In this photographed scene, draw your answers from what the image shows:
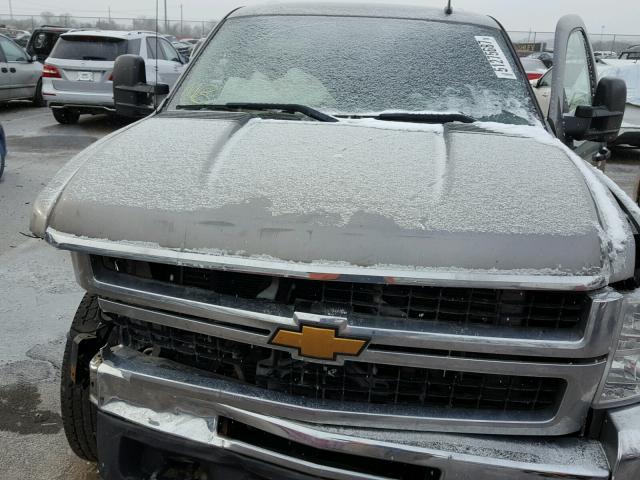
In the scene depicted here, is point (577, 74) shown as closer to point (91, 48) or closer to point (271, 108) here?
point (271, 108)

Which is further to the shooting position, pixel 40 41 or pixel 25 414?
pixel 40 41

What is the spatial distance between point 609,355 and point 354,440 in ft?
2.40

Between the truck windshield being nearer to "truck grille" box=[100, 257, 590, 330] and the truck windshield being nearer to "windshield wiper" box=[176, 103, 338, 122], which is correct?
"windshield wiper" box=[176, 103, 338, 122]

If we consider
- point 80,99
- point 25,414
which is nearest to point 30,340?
point 25,414

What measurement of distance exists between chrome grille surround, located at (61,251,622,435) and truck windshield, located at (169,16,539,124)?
1269mm

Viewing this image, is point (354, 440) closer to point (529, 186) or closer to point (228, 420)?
point (228, 420)

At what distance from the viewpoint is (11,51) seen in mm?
13180

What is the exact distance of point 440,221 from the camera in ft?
5.53

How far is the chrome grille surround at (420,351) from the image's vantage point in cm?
165

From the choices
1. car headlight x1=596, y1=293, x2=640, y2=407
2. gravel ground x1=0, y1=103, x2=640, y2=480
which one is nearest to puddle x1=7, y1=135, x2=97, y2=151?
gravel ground x1=0, y1=103, x2=640, y2=480

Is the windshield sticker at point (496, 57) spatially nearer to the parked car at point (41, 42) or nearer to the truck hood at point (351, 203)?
the truck hood at point (351, 203)

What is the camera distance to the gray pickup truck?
1.65 meters

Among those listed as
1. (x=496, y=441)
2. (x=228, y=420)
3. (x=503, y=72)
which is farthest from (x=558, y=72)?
(x=228, y=420)

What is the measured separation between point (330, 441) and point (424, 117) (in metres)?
1.47
